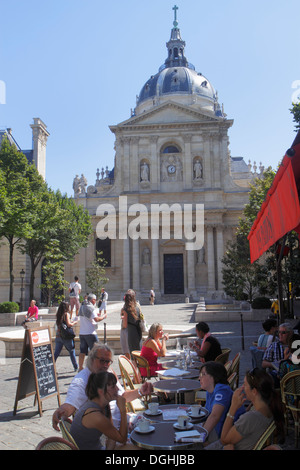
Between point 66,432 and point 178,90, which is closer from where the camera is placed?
point 66,432

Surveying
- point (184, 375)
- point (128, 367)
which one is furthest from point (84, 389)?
point (184, 375)

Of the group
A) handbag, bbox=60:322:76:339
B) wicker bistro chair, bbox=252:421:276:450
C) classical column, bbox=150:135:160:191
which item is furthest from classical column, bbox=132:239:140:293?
wicker bistro chair, bbox=252:421:276:450

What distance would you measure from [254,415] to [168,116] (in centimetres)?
4053

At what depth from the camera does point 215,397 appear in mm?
4500

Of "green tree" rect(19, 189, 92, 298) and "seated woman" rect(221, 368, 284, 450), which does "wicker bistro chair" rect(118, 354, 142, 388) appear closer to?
"seated woman" rect(221, 368, 284, 450)

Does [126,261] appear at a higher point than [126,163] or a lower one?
lower

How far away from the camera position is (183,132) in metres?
41.7

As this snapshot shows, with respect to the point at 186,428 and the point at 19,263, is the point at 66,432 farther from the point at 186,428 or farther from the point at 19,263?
the point at 19,263

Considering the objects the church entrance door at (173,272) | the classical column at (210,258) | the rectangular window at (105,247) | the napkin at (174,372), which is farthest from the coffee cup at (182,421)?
the rectangular window at (105,247)

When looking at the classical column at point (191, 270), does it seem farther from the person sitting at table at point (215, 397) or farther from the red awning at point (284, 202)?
the person sitting at table at point (215, 397)

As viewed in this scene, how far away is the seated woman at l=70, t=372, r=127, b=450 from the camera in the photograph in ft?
12.6

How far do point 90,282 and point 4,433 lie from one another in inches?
1183

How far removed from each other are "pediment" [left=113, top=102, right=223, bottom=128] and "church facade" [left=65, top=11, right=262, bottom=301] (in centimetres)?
10
